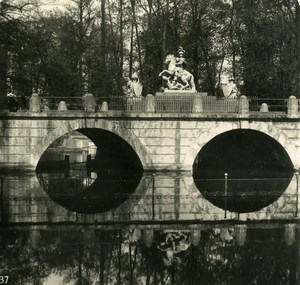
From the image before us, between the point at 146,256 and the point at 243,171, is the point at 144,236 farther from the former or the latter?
the point at 243,171

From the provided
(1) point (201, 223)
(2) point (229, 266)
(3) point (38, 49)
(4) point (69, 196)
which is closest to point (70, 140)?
(3) point (38, 49)

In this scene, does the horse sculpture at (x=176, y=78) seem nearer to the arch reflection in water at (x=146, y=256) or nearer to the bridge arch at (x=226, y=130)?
the bridge arch at (x=226, y=130)

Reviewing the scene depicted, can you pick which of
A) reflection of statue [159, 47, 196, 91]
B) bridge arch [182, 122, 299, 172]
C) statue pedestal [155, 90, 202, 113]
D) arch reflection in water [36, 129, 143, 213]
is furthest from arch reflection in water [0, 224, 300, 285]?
reflection of statue [159, 47, 196, 91]

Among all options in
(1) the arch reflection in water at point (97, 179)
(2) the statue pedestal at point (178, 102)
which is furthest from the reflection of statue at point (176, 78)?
(1) the arch reflection in water at point (97, 179)

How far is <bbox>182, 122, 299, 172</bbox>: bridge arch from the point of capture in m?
28.4

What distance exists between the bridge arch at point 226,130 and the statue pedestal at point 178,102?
1247mm

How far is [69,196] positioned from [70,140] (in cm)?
3511

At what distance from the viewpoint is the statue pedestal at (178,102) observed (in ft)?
92.8

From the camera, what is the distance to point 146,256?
13414 mm

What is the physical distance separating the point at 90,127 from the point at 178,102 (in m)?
4.42

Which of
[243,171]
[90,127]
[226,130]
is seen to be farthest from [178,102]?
[243,171]

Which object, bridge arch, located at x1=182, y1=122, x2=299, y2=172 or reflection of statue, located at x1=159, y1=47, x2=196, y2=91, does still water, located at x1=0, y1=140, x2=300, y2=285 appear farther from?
reflection of statue, located at x1=159, y1=47, x2=196, y2=91

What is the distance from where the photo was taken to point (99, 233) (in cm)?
1570

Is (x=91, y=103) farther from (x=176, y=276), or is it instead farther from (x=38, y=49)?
(x=176, y=276)
